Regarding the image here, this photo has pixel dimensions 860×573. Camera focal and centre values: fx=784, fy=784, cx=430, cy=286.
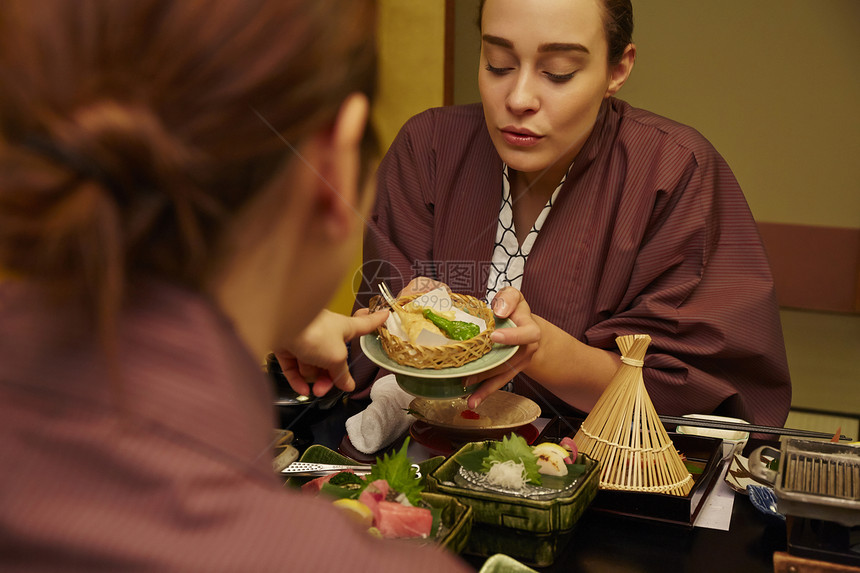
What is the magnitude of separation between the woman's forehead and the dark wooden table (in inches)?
39.5

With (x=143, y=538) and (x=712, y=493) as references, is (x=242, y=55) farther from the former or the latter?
(x=712, y=493)

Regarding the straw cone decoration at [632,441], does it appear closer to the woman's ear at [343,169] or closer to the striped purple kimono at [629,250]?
the striped purple kimono at [629,250]

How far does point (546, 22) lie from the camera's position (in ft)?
5.49

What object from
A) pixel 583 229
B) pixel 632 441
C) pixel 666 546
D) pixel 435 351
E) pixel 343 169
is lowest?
pixel 666 546

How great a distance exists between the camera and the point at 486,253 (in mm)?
2039

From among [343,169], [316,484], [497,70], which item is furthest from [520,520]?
[497,70]

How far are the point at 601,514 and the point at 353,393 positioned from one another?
76cm

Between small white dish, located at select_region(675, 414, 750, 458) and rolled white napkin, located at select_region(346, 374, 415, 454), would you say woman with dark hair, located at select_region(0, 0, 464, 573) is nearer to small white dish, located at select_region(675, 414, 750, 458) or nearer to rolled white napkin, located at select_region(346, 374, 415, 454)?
rolled white napkin, located at select_region(346, 374, 415, 454)

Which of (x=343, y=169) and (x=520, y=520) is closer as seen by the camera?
(x=343, y=169)

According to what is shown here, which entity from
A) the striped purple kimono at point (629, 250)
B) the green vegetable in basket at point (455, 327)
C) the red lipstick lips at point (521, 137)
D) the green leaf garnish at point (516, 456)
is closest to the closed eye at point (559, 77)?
the red lipstick lips at point (521, 137)

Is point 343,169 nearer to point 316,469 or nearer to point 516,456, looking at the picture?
point 516,456

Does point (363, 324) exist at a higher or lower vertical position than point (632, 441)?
higher

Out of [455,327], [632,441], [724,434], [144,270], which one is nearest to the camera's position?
[144,270]

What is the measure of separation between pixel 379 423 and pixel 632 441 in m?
0.46
